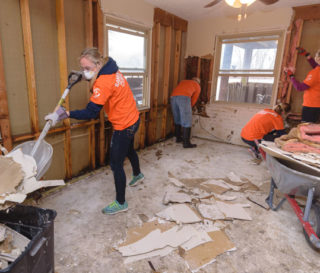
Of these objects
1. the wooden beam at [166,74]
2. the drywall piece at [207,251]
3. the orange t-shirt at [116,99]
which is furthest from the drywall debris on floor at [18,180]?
the wooden beam at [166,74]

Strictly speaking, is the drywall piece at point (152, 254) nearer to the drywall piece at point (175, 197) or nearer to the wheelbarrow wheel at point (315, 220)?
the drywall piece at point (175, 197)

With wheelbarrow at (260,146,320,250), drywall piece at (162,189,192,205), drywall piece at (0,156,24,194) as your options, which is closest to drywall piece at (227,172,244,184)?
drywall piece at (162,189,192,205)

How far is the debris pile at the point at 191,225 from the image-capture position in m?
1.80

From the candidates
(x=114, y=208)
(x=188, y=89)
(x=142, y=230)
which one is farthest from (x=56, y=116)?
(x=188, y=89)

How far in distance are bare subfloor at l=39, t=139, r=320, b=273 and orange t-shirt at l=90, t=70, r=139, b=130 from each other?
3.00 feet

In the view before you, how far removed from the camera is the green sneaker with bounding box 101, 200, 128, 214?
→ 2262 mm

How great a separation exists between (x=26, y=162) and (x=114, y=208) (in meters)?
1.08

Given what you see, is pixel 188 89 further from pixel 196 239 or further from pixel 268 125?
pixel 196 239

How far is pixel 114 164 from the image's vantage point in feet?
7.20

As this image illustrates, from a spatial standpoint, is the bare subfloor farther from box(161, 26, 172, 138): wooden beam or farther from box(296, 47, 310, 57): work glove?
box(296, 47, 310, 57): work glove

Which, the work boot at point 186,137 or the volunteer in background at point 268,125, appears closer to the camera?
the volunteer in background at point 268,125

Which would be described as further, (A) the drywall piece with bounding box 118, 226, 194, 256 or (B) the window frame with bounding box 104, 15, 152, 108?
(B) the window frame with bounding box 104, 15, 152, 108

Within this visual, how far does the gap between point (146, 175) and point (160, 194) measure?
537mm

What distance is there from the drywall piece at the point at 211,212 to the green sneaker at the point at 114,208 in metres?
0.78
